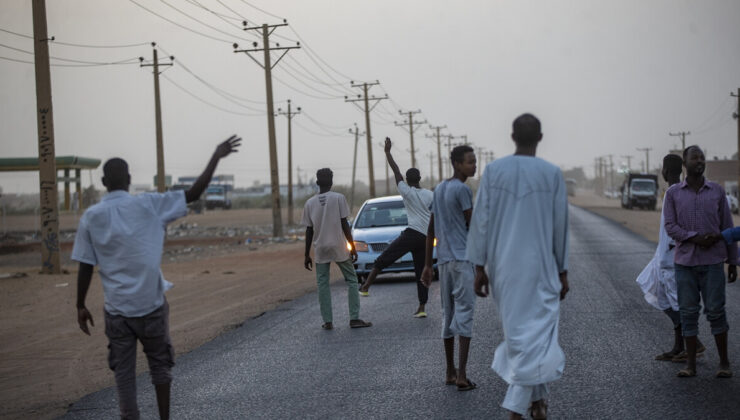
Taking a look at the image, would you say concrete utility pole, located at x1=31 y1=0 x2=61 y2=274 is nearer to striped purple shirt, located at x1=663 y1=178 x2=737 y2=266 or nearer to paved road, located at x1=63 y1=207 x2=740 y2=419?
paved road, located at x1=63 y1=207 x2=740 y2=419

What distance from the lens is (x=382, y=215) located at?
16.9 m

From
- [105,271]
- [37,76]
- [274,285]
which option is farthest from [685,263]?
[37,76]

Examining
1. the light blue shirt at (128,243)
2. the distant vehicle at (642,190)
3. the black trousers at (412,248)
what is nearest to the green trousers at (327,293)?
the black trousers at (412,248)

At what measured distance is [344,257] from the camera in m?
10.4

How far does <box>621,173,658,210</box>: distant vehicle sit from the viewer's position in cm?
6694

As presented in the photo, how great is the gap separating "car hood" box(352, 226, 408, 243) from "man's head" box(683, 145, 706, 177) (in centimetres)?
901

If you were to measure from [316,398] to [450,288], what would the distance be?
1447 millimetres

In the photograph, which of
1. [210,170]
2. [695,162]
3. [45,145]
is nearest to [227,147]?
[210,170]

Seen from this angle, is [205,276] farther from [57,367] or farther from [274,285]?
[57,367]

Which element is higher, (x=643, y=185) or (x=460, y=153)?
(x=460, y=153)

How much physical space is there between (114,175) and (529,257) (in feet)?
8.70

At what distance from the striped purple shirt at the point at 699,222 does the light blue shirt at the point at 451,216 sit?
5.57ft

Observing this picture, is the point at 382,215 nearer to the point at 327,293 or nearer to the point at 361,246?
the point at 361,246

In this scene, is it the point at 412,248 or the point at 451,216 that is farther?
the point at 412,248
